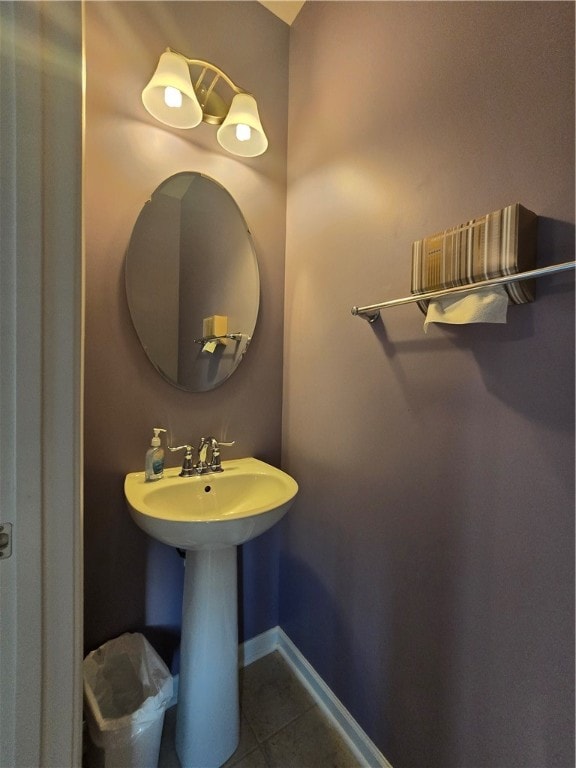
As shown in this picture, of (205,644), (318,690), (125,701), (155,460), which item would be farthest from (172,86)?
(318,690)

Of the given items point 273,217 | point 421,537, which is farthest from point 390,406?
point 273,217

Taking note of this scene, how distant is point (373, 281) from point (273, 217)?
633 mm

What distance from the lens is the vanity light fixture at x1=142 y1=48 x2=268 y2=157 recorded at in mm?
1051

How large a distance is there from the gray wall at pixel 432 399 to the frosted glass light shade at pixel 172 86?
453 millimetres

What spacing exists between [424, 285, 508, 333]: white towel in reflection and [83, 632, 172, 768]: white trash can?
1289 mm

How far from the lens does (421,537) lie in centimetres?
91

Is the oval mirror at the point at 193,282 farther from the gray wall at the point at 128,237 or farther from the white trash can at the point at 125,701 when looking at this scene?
Answer: the white trash can at the point at 125,701

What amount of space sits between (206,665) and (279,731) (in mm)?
419

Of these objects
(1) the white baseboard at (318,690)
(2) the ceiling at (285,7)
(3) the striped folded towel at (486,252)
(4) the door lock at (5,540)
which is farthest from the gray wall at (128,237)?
(3) the striped folded towel at (486,252)

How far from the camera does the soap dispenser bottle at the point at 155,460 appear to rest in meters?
1.09

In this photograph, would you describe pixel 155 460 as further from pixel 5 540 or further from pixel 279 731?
pixel 279 731

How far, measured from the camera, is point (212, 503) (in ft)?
3.82

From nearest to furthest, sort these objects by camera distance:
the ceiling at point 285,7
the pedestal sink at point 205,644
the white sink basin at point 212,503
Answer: the white sink basin at point 212,503 < the pedestal sink at point 205,644 < the ceiling at point 285,7

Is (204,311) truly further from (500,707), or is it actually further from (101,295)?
(500,707)
